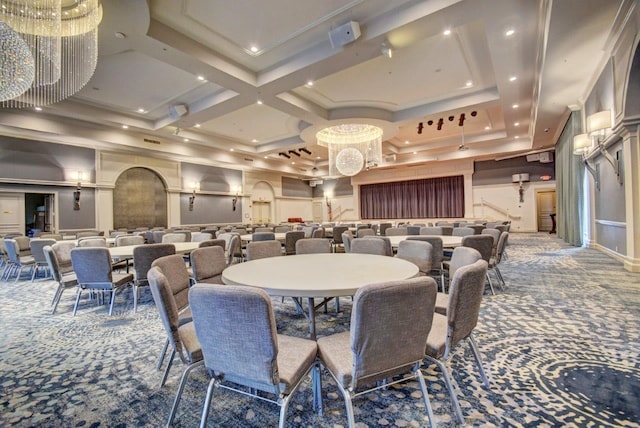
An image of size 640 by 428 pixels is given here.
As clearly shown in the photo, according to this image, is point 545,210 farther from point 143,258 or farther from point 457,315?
point 143,258

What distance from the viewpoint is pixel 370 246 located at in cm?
356

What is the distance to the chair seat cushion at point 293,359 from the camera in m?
1.30

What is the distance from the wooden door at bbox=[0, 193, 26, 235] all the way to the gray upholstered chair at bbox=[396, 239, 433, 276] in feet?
34.6

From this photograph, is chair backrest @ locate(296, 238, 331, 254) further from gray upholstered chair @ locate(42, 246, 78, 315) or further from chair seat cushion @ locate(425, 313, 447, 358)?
gray upholstered chair @ locate(42, 246, 78, 315)

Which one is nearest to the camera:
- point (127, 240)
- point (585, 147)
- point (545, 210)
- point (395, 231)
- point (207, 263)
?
point (207, 263)

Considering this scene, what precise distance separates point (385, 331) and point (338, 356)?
0.37m

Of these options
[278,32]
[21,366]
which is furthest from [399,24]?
[21,366]

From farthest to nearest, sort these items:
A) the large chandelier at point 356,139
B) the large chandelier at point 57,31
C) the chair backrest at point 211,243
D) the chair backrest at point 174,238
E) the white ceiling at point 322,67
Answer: the large chandelier at point 356,139 → the chair backrest at point 174,238 → the white ceiling at point 322,67 → the chair backrest at point 211,243 → the large chandelier at point 57,31

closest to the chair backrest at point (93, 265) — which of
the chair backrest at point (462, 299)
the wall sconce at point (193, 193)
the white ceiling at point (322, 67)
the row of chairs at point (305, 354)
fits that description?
the row of chairs at point (305, 354)

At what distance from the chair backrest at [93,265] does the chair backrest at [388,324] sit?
3354 millimetres

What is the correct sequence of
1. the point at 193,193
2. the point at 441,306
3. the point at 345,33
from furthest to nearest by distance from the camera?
the point at 193,193, the point at 345,33, the point at 441,306

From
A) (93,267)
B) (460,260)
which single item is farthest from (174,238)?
(460,260)

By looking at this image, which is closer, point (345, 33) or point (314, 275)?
point (314, 275)

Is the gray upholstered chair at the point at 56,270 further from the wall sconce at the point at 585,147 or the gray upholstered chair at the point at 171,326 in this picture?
the wall sconce at the point at 585,147
